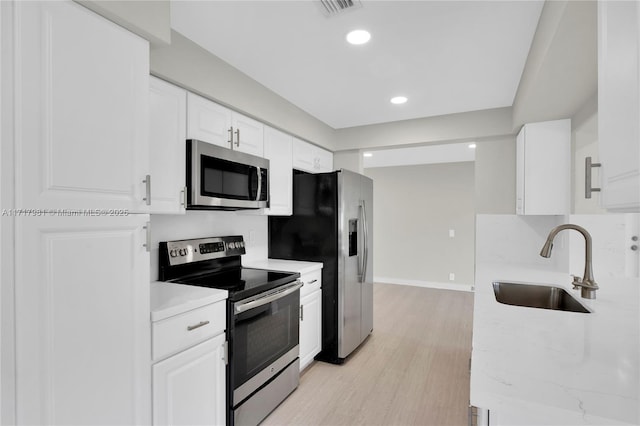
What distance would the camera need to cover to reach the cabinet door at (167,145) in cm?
175

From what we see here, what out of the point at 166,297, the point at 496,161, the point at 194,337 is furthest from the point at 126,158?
the point at 496,161

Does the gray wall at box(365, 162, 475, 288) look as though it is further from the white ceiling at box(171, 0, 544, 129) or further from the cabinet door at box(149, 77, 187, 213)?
the cabinet door at box(149, 77, 187, 213)

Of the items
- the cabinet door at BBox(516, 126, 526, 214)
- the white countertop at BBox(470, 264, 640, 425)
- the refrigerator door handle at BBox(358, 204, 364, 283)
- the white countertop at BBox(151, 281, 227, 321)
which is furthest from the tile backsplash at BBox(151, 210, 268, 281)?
the cabinet door at BBox(516, 126, 526, 214)

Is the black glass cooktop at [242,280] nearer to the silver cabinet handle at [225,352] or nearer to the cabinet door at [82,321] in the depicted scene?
the silver cabinet handle at [225,352]

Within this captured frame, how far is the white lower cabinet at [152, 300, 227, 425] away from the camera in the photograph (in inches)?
58.3

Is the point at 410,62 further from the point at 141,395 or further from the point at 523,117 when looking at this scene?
the point at 141,395

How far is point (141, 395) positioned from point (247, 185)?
1424 mm

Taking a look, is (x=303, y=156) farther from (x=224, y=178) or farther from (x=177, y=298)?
(x=177, y=298)

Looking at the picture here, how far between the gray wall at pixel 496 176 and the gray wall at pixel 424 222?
246cm

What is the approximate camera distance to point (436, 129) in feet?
11.0

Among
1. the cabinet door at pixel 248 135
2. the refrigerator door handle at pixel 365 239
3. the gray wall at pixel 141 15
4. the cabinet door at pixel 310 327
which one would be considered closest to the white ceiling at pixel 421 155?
the refrigerator door handle at pixel 365 239

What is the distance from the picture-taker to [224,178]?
2.16m

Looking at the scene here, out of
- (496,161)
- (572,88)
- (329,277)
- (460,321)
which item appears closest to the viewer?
(572,88)

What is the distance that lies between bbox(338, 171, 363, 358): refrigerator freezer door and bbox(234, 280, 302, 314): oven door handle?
60cm
